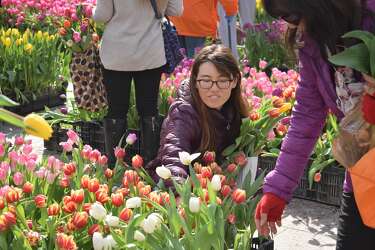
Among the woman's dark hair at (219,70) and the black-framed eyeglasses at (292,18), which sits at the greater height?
the black-framed eyeglasses at (292,18)

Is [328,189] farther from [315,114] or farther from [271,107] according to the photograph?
[315,114]

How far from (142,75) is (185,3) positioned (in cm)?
183

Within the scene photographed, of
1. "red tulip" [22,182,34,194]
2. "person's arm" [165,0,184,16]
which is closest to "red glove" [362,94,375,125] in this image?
"red tulip" [22,182,34,194]

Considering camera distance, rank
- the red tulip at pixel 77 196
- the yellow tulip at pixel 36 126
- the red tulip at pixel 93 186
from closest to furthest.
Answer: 1. the yellow tulip at pixel 36 126
2. the red tulip at pixel 77 196
3. the red tulip at pixel 93 186

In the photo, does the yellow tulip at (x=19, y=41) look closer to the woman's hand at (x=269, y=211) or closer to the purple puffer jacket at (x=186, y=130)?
the purple puffer jacket at (x=186, y=130)

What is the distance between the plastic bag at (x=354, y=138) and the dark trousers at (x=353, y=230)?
0.56 feet

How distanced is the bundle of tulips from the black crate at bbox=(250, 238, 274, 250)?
5 cm

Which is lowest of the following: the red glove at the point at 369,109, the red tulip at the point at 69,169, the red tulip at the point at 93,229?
the red tulip at the point at 93,229

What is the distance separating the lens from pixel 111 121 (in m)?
4.20

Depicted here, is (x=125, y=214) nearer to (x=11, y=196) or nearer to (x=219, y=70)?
(x=11, y=196)

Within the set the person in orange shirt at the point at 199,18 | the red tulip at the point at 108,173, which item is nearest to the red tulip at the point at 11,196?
the red tulip at the point at 108,173

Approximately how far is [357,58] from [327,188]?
2.43 metres

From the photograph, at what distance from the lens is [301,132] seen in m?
1.96

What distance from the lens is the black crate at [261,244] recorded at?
95.5 inches
